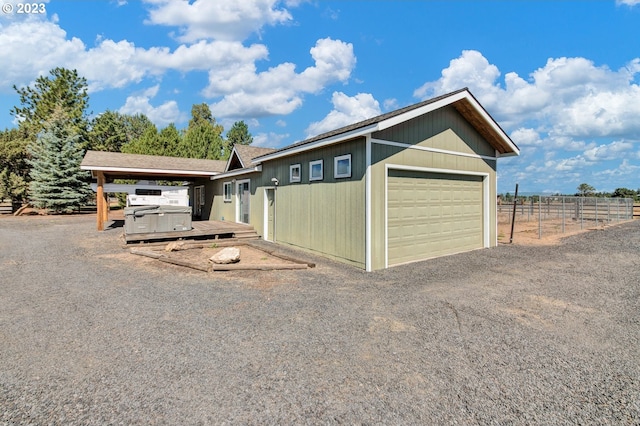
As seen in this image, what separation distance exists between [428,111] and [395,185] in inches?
78.1

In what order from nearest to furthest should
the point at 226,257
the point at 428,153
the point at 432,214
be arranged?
the point at 226,257 < the point at 428,153 < the point at 432,214

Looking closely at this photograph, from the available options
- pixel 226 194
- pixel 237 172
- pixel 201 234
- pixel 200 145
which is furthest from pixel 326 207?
pixel 200 145

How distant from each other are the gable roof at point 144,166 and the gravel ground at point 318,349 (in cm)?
836

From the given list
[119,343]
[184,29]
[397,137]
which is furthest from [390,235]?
[184,29]

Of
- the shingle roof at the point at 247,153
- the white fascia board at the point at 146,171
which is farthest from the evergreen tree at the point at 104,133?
the shingle roof at the point at 247,153

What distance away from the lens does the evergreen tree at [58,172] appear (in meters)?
22.0

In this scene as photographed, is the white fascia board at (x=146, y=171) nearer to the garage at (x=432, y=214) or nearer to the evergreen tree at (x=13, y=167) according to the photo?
the garage at (x=432, y=214)

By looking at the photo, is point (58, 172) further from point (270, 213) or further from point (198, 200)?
point (270, 213)

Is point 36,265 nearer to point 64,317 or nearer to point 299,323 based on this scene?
point 64,317

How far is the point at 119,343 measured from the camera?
3568mm

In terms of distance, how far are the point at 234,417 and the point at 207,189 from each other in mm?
17479

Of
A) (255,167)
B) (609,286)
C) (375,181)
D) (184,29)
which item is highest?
(184,29)

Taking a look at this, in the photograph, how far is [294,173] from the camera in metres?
10.1

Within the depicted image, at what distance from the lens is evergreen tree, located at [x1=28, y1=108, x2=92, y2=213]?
72.3ft
